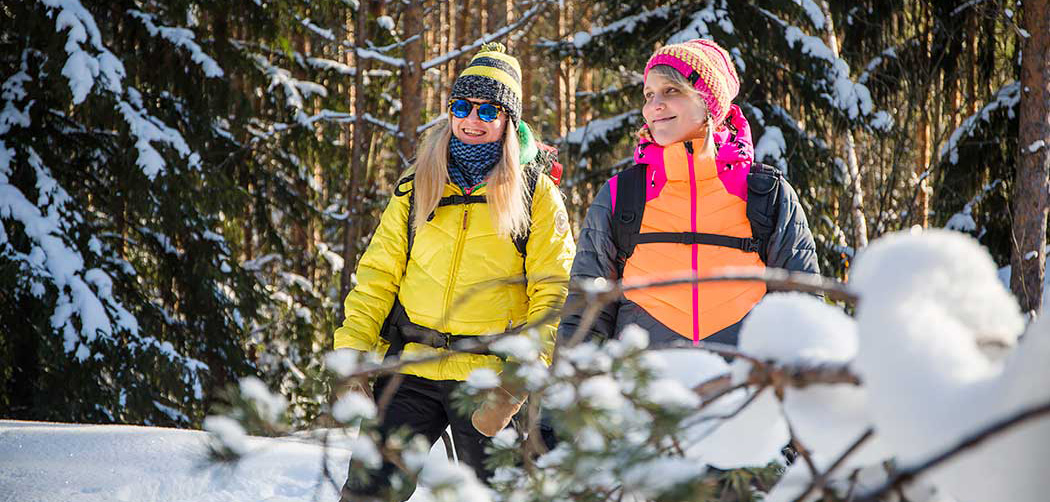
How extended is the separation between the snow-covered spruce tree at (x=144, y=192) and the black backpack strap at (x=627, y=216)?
4.02 m

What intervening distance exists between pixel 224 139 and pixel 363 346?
19.5ft

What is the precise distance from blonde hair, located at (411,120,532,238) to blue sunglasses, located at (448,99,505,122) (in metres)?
0.08

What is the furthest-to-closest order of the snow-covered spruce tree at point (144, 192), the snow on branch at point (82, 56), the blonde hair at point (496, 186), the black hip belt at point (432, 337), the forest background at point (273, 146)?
the forest background at point (273, 146) < the snow-covered spruce tree at point (144, 192) < the snow on branch at point (82, 56) < the blonde hair at point (496, 186) < the black hip belt at point (432, 337)

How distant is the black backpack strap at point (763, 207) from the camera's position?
8.30 ft

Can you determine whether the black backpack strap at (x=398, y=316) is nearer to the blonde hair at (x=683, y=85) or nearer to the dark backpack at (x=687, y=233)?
the dark backpack at (x=687, y=233)

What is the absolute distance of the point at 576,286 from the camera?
73cm

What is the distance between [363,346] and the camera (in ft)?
9.30

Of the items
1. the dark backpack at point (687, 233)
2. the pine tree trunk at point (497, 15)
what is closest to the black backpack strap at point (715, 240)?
the dark backpack at point (687, 233)

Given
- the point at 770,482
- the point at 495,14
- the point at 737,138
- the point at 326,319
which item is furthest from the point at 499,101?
the point at 495,14

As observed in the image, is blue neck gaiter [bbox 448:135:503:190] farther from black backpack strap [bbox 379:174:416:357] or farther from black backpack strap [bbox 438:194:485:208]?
black backpack strap [bbox 379:174:416:357]

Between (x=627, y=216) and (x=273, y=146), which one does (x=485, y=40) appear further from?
(x=627, y=216)

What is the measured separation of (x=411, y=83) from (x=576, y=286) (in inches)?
281

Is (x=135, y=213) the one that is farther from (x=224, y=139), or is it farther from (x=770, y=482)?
(x=770, y=482)

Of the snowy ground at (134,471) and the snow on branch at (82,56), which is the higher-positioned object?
the snow on branch at (82,56)
